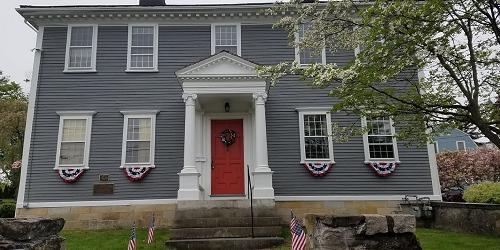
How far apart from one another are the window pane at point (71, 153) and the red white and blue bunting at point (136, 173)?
1.53m

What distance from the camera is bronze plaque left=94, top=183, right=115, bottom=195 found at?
1100 cm

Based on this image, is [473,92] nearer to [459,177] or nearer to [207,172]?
[207,172]

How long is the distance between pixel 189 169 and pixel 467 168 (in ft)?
52.8

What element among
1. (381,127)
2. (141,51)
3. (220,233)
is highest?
(141,51)

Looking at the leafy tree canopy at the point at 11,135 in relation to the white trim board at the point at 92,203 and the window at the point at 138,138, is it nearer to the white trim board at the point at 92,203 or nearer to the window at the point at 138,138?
the white trim board at the point at 92,203

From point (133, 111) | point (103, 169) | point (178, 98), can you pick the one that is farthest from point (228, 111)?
point (103, 169)

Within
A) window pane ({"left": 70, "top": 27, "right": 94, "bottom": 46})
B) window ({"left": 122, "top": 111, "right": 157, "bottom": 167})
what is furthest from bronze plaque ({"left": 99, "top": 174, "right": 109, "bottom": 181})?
window pane ({"left": 70, "top": 27, "right": 94, "bottom": 46})

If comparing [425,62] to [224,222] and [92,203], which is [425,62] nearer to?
[224,222]

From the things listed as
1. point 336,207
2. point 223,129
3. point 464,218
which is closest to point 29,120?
point 223,129

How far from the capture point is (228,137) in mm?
11609

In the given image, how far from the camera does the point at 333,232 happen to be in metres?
3.98

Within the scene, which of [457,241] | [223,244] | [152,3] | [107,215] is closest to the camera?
[223,244]

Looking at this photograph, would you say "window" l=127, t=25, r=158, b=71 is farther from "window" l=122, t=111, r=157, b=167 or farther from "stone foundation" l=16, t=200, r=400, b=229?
"stone foundation" l=16, t=200, r=400, b=229

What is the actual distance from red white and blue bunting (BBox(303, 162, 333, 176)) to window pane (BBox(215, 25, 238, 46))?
15.1 ft
